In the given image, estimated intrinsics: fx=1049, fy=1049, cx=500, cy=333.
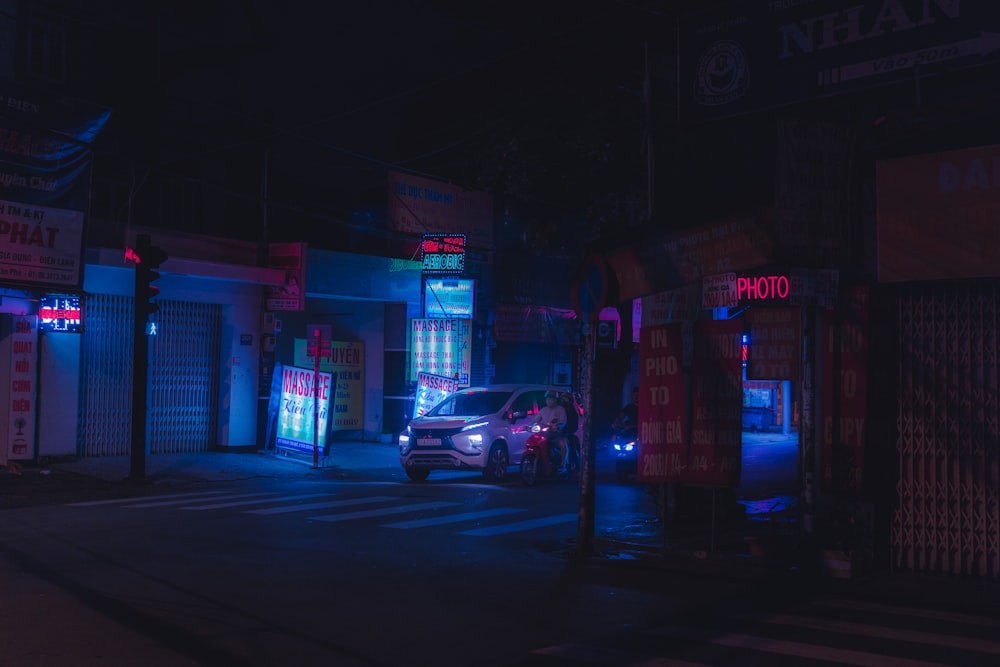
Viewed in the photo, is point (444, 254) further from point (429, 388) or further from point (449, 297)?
point (429, 388)

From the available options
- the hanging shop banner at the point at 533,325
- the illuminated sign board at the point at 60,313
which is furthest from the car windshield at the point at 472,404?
the hanging shop banner at the point at 533,325

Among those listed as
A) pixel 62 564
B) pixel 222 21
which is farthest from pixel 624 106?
pixel 62 564

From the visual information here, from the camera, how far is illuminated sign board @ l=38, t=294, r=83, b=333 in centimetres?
2069

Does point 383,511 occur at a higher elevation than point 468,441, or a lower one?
lower

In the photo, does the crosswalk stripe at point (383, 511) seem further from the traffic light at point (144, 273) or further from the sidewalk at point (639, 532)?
the traffic light at point (144, 273)

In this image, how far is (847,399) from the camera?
1092 cm

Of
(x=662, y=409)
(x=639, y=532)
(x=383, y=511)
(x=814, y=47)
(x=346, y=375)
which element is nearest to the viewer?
(x=662, y=409)

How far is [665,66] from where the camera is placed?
2695cm

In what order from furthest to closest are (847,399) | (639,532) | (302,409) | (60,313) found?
1. (302,409)
2. (60,313)
3. (639,532)
4. (847,399)

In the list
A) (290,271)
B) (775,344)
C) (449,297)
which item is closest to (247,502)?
(290,271)

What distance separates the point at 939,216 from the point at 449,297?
61.1 feet

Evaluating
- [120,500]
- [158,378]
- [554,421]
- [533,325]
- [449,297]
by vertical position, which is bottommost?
[120,500]

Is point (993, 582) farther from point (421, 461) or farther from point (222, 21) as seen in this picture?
point (222, 21)

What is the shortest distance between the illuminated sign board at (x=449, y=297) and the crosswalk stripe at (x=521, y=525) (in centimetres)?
1264
